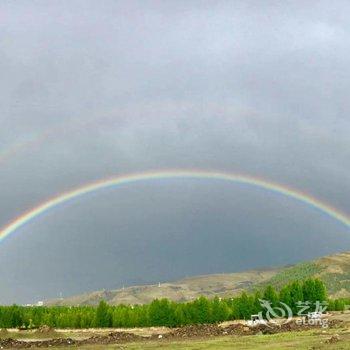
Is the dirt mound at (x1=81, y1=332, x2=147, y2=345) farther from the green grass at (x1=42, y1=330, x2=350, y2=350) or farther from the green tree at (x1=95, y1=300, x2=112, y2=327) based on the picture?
the green tree at (x1=95, y1=300, x2=112, y2=327)

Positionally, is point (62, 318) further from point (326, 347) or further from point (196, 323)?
point (326, 347)

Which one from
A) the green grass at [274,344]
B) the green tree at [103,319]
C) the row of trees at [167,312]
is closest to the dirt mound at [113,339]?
the green grass at [274,344]

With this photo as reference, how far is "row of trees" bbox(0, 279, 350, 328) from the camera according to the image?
6319cm

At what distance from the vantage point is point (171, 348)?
34562 mm

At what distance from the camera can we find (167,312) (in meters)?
62.7

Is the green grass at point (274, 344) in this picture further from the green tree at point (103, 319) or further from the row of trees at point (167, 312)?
the green tree at point (103, 319)

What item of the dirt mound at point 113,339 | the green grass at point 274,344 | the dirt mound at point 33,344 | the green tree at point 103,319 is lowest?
the green grass at point 274,344

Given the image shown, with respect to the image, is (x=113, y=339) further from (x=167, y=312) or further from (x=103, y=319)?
(x=103, y=319)

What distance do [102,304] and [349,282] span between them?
152290mm

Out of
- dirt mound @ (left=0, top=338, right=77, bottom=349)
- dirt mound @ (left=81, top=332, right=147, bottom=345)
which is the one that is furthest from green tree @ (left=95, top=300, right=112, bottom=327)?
dirt mound @ (left=0, top=338, right=77, bottom=349)

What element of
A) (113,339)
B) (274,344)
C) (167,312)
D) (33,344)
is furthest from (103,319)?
(274,344)

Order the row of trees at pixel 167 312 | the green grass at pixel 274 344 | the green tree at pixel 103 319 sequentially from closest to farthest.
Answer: the green grass at pixel 274 344 → the row of trees at pixel 167 312 → the green tree at pixel 103 319

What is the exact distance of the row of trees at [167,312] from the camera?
6319cm

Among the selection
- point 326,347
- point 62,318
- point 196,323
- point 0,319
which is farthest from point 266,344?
point 0,319
